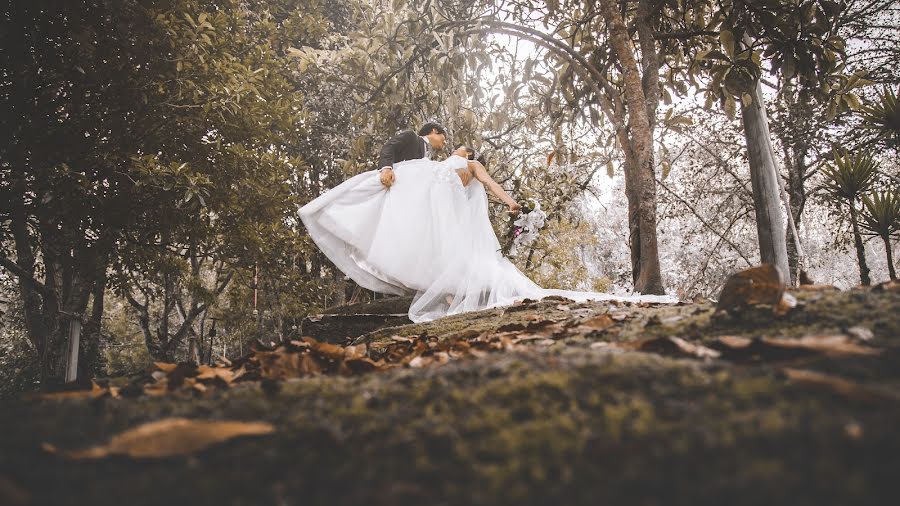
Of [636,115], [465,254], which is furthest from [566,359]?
[636,115]

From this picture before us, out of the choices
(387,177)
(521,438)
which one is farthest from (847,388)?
(387,177)

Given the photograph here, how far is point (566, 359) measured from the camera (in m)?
1.06

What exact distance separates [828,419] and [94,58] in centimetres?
551

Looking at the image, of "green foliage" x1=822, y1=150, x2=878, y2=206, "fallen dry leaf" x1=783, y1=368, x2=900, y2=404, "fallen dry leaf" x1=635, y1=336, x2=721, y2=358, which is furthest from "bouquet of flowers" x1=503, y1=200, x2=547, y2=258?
"fallen dry leaf" x1=783, y1=368, x2=900, y2=404

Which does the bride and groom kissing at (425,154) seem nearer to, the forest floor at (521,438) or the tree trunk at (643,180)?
the tree trunk at (643,180)

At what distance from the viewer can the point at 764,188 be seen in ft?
14.8

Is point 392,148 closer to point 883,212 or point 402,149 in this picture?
point 402,149

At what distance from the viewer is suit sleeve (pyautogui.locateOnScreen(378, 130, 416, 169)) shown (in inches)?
215

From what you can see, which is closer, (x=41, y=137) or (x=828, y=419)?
(x=828, y=419)

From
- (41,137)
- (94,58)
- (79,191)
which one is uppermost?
(94,58)

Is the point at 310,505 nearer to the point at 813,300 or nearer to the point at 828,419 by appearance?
the point at 828,419

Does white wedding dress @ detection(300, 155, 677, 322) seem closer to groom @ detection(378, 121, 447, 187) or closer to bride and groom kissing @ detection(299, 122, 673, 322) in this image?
bride and groom kissing @ detection(299, 122, 673, 322)

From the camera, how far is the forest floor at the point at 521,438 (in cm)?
56

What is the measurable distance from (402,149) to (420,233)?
134 centimetres
